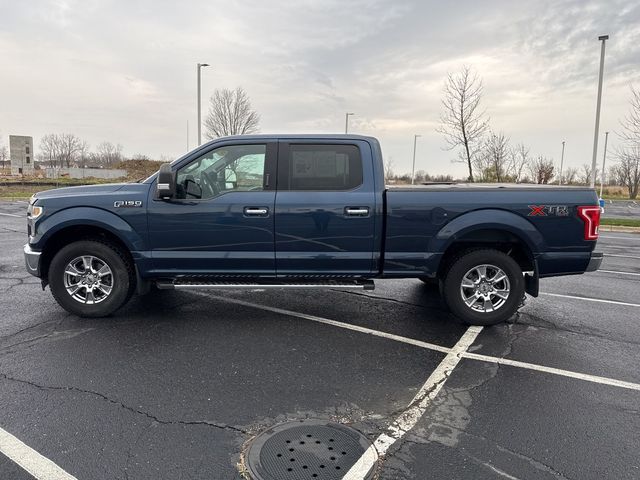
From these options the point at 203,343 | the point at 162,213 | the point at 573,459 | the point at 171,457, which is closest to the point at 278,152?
the point at 162,213

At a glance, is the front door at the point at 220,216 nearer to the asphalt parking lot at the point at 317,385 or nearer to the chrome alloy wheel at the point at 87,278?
the chrome alloy wheel at the point at 87,278

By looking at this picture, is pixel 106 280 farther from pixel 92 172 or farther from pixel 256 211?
pixel 92 172

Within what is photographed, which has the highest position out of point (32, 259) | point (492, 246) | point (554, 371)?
point (492, 246)

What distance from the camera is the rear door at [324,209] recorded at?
4.91 meters

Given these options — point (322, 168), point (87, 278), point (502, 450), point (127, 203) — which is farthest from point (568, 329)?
point (87, 278)

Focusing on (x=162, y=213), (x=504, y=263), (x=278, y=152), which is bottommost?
(x=504, y=263)

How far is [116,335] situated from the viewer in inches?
184

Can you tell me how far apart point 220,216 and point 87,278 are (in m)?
1.65

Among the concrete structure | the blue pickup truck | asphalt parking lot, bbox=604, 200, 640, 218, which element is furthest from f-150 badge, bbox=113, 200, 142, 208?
the concrete structure

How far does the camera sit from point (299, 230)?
4.95 meters

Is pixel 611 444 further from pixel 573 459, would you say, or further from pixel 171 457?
pixel 171 457

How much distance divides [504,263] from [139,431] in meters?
3.84

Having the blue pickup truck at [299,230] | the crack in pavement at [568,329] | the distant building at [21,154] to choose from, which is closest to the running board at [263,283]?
the blue pickup truck at [299,230]

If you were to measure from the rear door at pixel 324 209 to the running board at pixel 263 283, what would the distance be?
0.32 feet
